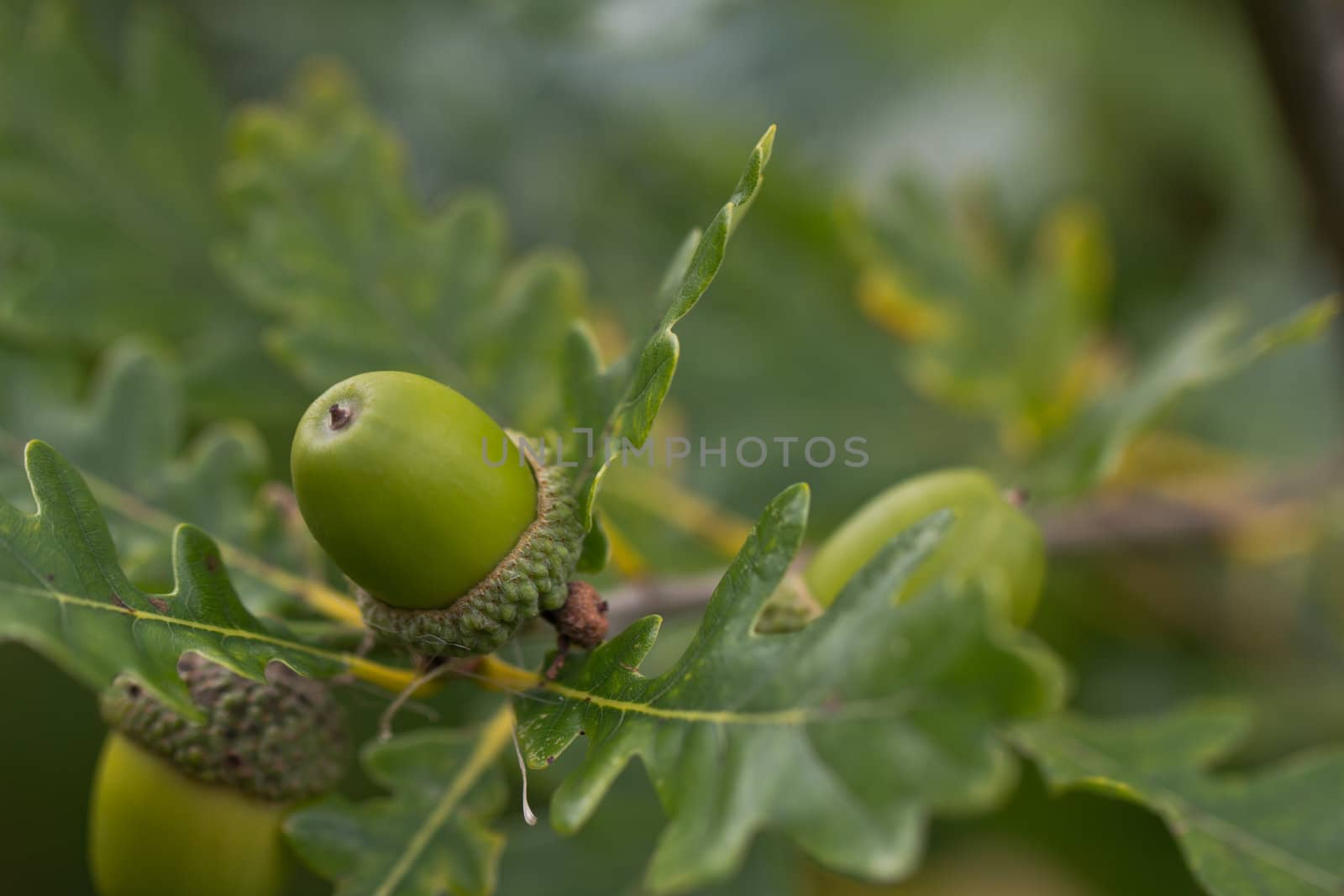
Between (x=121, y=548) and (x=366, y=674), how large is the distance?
44 cm

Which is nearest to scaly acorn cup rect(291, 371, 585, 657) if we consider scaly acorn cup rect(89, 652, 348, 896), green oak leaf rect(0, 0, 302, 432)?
scaly acorn cup rect(89, 652, 348, 896)

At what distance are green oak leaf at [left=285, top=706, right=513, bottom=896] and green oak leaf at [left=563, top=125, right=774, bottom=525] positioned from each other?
0.37 m

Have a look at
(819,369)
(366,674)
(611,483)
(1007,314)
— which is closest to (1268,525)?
(1007,314)

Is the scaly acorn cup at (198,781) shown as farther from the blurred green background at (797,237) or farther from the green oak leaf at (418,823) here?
the blurred green background at (797,237)

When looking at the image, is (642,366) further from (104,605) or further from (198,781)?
(198,781)

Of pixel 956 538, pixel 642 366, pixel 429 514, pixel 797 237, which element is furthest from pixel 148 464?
pixel 797 237

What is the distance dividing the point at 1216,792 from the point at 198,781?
3.50 feet

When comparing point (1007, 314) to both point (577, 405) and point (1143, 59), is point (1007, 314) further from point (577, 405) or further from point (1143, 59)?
point (1143, 59)

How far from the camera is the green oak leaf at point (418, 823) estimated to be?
1090mm

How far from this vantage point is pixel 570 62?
8.93ft

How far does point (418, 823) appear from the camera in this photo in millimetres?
1151

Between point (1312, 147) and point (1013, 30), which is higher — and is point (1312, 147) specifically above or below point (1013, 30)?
below

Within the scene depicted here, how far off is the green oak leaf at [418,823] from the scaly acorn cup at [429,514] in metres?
0.23

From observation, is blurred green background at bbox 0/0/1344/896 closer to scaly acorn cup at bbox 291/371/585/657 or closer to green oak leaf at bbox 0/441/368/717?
scaly acorn cup at bbox 291/371/585/657
